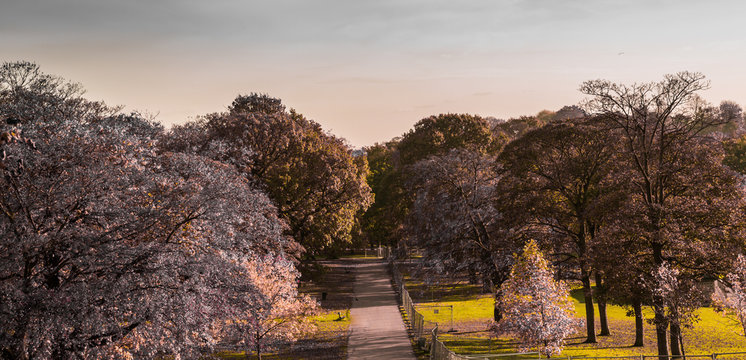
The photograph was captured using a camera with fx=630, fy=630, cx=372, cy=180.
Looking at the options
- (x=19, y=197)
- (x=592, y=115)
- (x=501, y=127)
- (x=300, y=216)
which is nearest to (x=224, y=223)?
(x=19, y=197)

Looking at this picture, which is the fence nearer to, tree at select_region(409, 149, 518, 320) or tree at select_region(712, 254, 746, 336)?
tree at select_region(712, 254, 746, 336)

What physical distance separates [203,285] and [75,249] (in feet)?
12.7

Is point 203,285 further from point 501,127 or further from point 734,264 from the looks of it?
point 501,127

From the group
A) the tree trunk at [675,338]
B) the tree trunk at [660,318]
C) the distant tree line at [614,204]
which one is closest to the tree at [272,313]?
the distant tree line at [614,204]

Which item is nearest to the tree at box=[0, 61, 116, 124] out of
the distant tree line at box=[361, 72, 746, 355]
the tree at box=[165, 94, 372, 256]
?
the tree at box=[165, 94, 372, 256]

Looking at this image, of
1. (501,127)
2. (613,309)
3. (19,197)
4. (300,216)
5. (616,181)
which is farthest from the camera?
(501,127)

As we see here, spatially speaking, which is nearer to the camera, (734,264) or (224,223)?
(224,223)

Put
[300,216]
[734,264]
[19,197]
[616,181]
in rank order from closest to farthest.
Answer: [19,197] < [734,264] < [616,181] < [300,216]

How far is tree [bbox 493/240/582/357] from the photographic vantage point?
1054 inches

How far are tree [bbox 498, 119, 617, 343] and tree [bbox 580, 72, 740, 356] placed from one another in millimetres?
1659

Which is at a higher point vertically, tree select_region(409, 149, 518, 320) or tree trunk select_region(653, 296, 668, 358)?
tree select_region(409, 149, 518, 320)

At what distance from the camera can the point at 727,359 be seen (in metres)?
26.3

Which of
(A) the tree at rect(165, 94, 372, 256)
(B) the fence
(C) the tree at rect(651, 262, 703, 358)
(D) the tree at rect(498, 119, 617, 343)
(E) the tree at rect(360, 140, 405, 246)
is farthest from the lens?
(E) the tree at rect(360, 140, 405, 246)

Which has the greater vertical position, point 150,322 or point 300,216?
point 300,216
